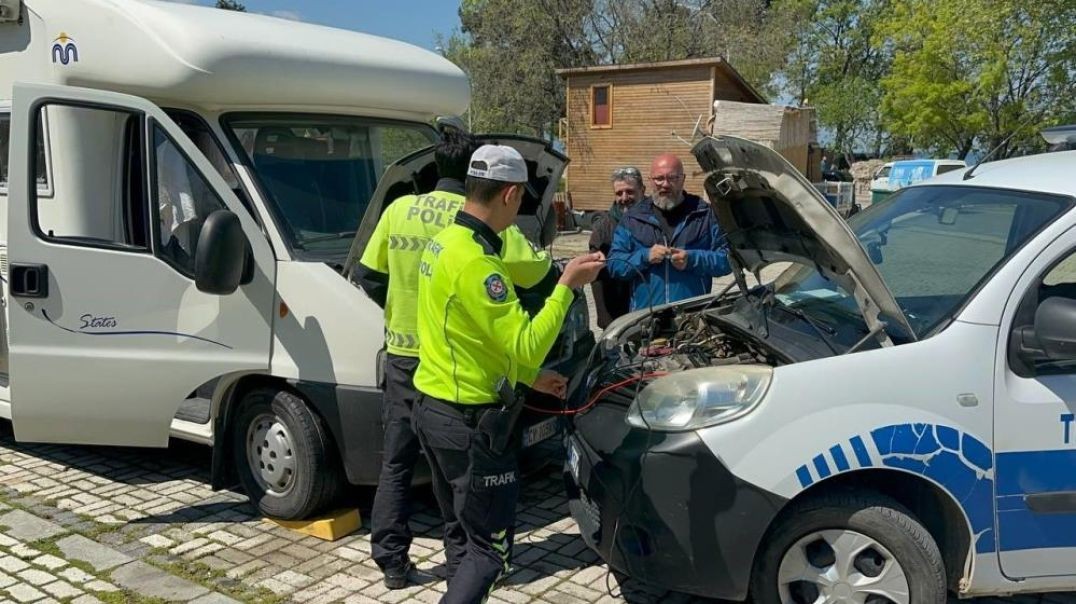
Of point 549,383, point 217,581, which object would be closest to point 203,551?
point 217,581

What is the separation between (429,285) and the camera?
10.2ft

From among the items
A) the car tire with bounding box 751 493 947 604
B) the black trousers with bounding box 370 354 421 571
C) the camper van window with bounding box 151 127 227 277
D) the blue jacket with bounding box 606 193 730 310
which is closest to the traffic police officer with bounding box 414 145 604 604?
the black trousers with bounding box 370 354 421 571

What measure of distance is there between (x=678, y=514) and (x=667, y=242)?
2.41 m

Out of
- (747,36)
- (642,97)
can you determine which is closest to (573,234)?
(642,97)

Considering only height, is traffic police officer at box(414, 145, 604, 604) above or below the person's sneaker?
above

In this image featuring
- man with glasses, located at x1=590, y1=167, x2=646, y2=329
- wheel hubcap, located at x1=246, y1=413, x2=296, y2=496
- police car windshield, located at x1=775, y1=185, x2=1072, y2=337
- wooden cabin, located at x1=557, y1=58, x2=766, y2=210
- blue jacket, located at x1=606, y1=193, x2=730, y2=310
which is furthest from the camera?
wooden cabin, located at x1=557, y1=58, x2=766, y2=210

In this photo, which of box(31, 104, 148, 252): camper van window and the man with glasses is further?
the man with glasses

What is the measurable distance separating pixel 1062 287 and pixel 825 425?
1458 millimetres

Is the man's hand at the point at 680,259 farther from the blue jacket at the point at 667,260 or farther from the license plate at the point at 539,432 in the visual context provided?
the license plate at the point at 539,432

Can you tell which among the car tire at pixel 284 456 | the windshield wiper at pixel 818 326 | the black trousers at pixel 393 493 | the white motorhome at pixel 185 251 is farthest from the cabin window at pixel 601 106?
the black trousers at pixel 393 493

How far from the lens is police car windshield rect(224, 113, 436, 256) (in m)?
4.60

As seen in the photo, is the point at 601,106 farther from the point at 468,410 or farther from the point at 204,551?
the point at 468,410

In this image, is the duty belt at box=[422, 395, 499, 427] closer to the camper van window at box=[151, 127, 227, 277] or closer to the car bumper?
the car bumper

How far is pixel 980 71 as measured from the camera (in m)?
30.0
